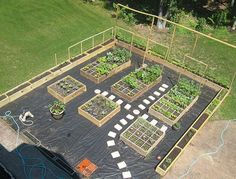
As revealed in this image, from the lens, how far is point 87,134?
14.0 meters

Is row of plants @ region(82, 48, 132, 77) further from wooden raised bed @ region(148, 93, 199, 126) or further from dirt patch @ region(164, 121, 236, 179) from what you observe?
dirt patch @ region(164, 121, 236, 179)

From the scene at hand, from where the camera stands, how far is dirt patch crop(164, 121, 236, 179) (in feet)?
42.5

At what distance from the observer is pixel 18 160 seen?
1272 centimetres

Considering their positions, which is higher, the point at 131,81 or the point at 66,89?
the point at 131,81

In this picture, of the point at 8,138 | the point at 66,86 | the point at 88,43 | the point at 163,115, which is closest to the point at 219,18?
the point at 88,43

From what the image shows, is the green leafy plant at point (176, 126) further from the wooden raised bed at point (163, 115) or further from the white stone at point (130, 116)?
the white stone at point (130, 116)

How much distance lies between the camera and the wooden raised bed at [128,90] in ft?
52.4

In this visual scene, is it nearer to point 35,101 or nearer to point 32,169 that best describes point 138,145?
point 32,169

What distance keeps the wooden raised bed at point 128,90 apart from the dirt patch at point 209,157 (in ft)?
12.1

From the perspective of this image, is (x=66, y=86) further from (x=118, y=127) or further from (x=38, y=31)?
(x=38, y=31)

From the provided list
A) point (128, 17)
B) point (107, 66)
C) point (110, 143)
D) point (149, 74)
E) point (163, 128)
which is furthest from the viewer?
point (128, 17)

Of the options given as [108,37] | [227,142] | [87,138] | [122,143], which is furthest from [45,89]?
[227,142]

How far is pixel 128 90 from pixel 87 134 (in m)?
3.64

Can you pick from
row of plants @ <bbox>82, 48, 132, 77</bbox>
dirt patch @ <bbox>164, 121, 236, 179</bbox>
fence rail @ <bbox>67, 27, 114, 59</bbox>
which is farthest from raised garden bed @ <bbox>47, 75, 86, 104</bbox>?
dirt patch @ <bbox>164, 121, 236, 179</bbox>
